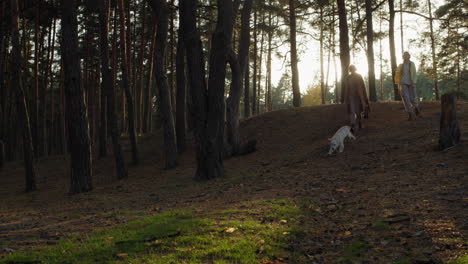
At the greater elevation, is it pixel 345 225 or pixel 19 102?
pixel 19 102

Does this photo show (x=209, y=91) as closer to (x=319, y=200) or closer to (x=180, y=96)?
(x=319, y=200)

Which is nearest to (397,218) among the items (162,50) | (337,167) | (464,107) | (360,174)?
(360,174)

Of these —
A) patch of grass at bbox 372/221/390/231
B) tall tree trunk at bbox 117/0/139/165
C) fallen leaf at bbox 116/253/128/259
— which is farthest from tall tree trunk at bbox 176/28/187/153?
fallen leaf at bbox 116/253/128/259

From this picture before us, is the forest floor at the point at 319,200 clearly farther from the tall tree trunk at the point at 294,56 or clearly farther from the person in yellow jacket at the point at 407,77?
the tall tree trunk at the point at 294,56

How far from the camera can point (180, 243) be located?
198 inches

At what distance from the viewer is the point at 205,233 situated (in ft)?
17.6

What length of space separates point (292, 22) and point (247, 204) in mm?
17576

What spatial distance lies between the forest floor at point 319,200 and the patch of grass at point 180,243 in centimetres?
5

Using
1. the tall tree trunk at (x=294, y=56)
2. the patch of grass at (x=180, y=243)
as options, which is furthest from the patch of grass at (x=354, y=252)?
the tall tree trunk at (x=294, y=56)

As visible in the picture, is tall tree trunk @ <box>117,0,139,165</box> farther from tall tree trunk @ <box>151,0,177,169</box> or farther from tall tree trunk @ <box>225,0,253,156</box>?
tall tree trunk @ <box>225,0,253,156</box>

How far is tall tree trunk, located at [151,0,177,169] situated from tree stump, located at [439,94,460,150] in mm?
10502

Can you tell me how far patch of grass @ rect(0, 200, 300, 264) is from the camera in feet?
14.9

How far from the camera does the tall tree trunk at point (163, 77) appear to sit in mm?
15898

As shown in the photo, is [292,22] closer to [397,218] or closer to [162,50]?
[162,50]
